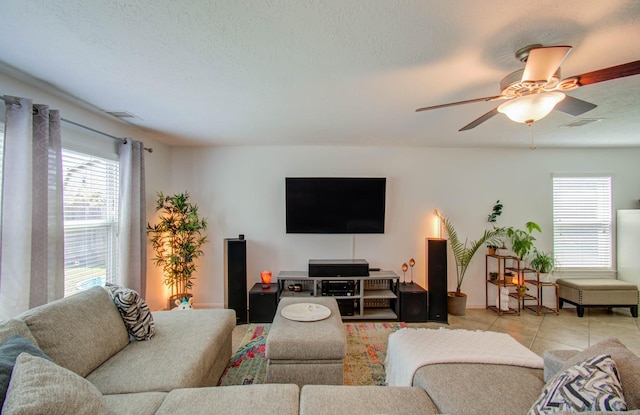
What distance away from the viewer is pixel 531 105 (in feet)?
5.33

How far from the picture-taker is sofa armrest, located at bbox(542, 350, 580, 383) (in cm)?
147

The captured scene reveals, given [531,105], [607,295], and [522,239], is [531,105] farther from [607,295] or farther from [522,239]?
[607,295]

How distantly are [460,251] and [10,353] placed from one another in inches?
174

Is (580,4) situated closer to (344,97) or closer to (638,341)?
(344,97)

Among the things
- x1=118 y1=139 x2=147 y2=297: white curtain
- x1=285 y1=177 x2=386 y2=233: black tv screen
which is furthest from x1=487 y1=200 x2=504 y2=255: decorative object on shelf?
x1=118 y1=139 x2=147 y2=297: white curtain

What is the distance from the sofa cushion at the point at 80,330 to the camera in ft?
4.76

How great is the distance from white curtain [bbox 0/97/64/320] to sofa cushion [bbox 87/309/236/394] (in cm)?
76

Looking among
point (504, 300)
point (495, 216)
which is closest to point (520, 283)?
point (504, 300)

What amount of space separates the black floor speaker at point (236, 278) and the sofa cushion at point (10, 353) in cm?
230

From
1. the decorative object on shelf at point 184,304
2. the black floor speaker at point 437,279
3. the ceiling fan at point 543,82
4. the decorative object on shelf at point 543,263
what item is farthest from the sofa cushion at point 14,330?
the decorative object on shelf at point 543,263

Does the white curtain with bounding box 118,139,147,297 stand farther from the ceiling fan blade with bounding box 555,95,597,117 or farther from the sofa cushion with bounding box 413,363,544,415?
the ceiling fan blade with bounding box 555,95,597,117

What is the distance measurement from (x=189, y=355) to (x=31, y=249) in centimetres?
131

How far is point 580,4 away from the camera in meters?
1.21

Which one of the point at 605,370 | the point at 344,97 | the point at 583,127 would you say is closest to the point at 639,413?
the point at 605,370
